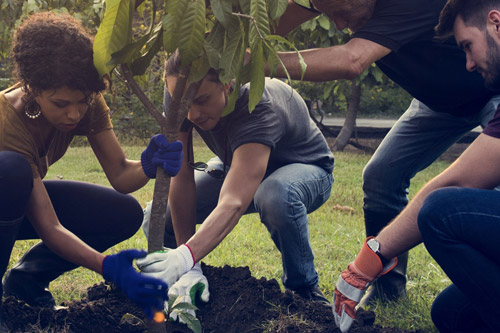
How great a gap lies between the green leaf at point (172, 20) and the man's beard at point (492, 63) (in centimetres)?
108

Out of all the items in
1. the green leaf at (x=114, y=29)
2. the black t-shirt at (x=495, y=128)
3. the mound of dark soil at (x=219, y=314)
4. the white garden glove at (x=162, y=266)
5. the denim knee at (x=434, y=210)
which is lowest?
the mound of dark soil at (x=219, y=314)

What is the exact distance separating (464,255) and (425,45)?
98 cm

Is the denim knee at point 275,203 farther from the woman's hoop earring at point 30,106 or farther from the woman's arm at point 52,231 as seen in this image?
the woman's hoop earring at point 30,106

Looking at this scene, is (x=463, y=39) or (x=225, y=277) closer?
(x=463, y=39)

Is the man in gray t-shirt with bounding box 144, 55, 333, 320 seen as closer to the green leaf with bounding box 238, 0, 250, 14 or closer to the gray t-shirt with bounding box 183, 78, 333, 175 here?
the gray t-shirt with bounding box 183, 78, 333, 175

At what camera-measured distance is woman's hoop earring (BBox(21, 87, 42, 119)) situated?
2.26m

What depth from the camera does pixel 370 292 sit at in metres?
3.05

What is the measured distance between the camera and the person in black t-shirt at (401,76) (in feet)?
7.31

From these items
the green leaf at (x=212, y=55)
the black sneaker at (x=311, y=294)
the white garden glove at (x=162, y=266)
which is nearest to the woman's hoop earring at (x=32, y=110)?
the white garden glove at (x=162, y=266)

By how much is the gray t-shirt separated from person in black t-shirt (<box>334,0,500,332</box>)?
29.1 inches

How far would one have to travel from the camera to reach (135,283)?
1.91m

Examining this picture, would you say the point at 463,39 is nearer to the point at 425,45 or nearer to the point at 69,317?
the point at 425,45

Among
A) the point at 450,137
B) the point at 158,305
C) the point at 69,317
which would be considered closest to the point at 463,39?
the point at 450,137

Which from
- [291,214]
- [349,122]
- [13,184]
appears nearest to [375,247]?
[291,214]
